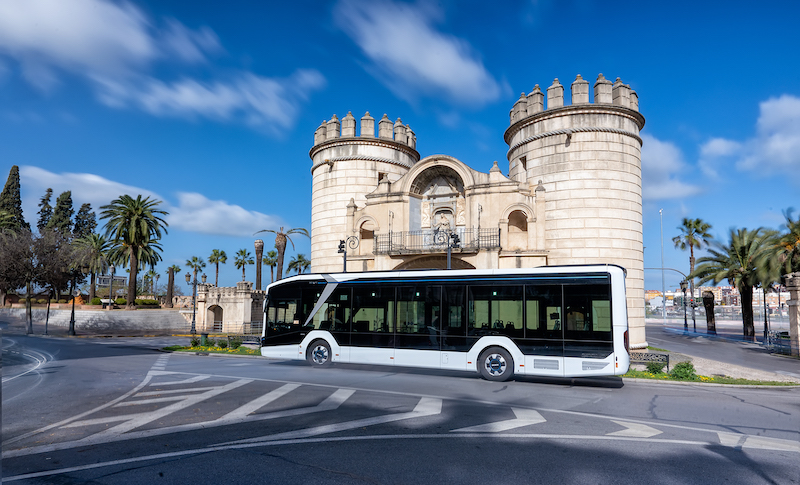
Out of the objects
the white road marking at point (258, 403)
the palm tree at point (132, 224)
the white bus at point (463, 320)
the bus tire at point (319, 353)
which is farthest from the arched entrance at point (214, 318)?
the white road marking at point (258, 403)

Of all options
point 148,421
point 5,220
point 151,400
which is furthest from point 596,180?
point 5,220

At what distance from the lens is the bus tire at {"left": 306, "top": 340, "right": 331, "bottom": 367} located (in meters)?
16.2

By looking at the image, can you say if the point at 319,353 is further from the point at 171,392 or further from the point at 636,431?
the point at 636,431

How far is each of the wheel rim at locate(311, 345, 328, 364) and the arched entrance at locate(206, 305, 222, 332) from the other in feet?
99.4

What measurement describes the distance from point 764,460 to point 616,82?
75.8ft

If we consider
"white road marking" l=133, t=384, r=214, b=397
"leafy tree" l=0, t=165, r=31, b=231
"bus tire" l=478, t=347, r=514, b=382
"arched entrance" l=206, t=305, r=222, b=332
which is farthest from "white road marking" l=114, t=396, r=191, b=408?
"leafy tree" l=0, t=165, r=31, b=231

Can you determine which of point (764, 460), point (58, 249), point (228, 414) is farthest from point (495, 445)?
point (58, 249)

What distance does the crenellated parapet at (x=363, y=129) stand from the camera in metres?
31.3

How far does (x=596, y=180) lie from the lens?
24828mm

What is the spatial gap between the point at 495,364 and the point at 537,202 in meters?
13.3

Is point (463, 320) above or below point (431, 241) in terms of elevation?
below

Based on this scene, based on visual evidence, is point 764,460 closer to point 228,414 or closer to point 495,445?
point 495,445

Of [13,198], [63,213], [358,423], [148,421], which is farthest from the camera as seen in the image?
[63,213]

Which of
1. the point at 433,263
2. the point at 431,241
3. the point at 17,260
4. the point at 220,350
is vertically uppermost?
the point at 431,241
